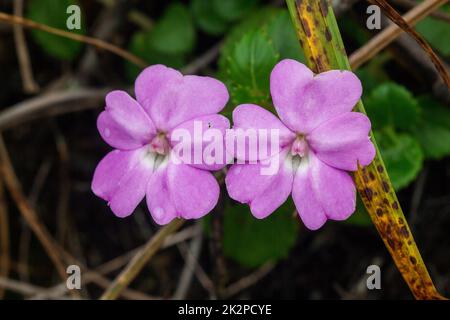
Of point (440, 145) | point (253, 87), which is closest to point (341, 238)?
point (440, 145)

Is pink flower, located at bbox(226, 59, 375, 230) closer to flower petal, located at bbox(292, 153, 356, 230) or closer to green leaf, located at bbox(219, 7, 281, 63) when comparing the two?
flower petal, located at bbox(292, 153, 356, 230)

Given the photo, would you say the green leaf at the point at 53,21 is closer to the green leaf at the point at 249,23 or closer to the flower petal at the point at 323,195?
the green leaf at the point at 249,23

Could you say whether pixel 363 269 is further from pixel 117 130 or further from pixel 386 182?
pixel 117 130

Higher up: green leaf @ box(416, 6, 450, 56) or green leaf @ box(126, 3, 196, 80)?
green leaf @ box(126, 3, 196, 80)

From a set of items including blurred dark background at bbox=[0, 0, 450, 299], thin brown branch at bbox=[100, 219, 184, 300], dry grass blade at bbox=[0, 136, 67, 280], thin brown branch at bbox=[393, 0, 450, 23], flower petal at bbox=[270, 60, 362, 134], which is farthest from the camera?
dry grass blade at bbox=[0, 136, 67, 280]

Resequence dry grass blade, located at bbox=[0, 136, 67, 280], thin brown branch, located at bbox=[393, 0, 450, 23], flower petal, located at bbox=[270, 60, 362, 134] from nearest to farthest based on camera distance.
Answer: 1. flower petal, located at bbox=[270, 60, 362, 134]
2. thin brown branch, located at bbox=[393, 0, 450, 23]
3. dry grass blade, located at bbox=[0, 136, 67, 280]

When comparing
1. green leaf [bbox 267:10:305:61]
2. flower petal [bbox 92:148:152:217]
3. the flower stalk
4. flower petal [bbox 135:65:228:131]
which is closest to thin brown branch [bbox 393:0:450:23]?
green leaf [bbox 267:10:305:61]
